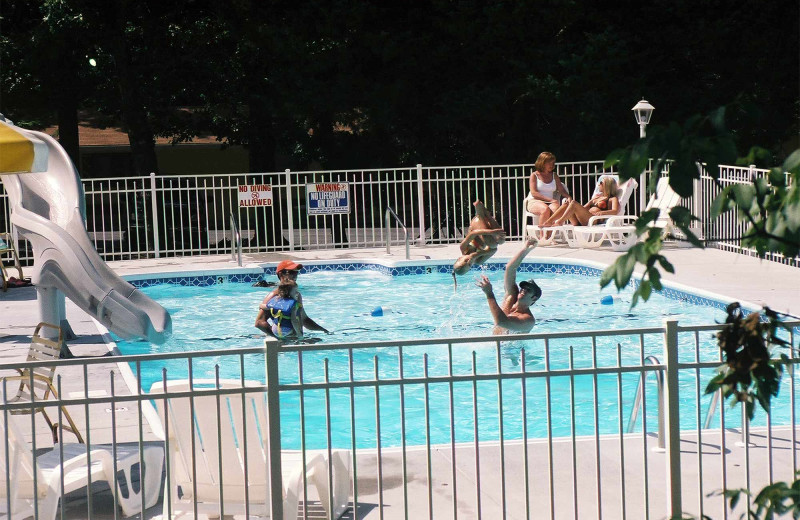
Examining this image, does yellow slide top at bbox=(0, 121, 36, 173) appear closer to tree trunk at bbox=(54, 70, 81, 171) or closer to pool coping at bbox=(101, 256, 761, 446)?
pool coping at bbox=(101, 256, 761, 446)

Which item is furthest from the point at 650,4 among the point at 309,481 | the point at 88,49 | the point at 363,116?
the point at 309,481

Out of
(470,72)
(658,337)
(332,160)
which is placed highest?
(470,72)

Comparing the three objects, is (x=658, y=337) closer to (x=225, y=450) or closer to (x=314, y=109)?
(x=225, y=450)

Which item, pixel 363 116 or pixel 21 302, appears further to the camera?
pixel 363 116

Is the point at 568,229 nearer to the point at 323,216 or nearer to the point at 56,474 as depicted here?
the point at 323,216

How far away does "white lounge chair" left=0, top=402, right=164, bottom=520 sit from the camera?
5.20 meters

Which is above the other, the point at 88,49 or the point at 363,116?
the point at 88,49

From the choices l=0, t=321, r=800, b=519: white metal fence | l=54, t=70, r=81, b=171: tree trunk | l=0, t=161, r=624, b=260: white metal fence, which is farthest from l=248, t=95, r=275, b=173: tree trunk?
l=0, t=321, r=800, b=519: white metal fence

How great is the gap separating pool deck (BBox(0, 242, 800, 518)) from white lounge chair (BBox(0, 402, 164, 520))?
189mm

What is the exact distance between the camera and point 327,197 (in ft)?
59.3

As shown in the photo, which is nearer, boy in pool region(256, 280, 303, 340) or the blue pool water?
the blue pool water

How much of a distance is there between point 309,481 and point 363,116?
23133 mm

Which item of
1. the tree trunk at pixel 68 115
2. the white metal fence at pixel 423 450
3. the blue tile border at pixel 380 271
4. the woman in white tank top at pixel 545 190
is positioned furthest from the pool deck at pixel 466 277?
the tree trunk at pixel 68 115

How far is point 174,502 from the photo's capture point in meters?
5.14
